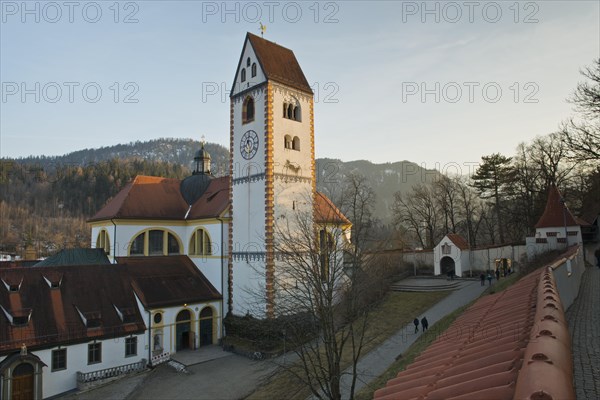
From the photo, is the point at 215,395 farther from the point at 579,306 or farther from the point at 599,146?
the point at 599,146

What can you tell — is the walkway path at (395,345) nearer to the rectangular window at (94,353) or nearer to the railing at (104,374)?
the railing at (104,374)

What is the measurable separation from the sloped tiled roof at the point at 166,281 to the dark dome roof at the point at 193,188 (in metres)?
5.43

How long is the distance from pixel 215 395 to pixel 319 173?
15353 millimetres

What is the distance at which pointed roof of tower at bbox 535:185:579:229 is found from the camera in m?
29.5

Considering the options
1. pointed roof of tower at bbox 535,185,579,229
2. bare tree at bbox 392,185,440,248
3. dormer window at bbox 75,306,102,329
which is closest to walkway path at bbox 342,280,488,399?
pointed roof of tower at bbox 535,185,579,229

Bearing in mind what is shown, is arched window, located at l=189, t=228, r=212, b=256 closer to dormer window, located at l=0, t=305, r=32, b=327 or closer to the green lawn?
dormer window, located at l=0, t=305, r=32, b=327

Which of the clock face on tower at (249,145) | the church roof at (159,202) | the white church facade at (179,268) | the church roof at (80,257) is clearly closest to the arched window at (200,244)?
the white church facade at (179,268)

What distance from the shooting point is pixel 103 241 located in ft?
102

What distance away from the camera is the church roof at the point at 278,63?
25.5 metres

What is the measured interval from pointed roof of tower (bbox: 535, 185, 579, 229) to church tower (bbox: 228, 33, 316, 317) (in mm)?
17610

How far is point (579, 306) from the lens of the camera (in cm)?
1332

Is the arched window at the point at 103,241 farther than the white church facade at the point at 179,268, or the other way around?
the arched window at the point at 103,241

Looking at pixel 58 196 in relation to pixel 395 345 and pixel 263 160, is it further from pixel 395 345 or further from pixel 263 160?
pixel 395 345

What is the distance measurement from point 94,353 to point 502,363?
2257 centimetres
